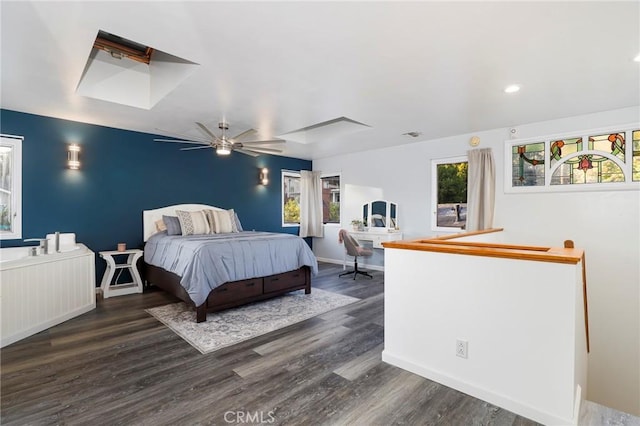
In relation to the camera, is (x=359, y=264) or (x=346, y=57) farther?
(x=359, y=264)

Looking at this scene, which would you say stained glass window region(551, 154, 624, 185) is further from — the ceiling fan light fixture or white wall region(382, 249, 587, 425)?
the ceiling fan light fixture

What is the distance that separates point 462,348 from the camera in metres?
2.13

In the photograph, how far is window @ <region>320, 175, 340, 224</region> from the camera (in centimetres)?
705

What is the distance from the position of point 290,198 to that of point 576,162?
5.11 metres

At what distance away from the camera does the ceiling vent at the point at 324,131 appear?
4.93 meters

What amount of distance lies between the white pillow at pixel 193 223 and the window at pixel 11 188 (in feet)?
6.10

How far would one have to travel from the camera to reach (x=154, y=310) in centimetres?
372

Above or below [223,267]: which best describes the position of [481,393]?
below

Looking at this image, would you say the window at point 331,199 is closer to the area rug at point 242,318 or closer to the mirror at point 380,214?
the mirror at point 380,214

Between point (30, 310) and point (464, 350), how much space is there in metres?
3.89

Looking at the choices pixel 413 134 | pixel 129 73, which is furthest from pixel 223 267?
pixel 413 134

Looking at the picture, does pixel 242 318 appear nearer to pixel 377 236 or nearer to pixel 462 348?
pixel 462 348

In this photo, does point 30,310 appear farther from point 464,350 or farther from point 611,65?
point 611,65

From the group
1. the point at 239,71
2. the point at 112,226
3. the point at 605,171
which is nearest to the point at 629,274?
the point at 605,171
